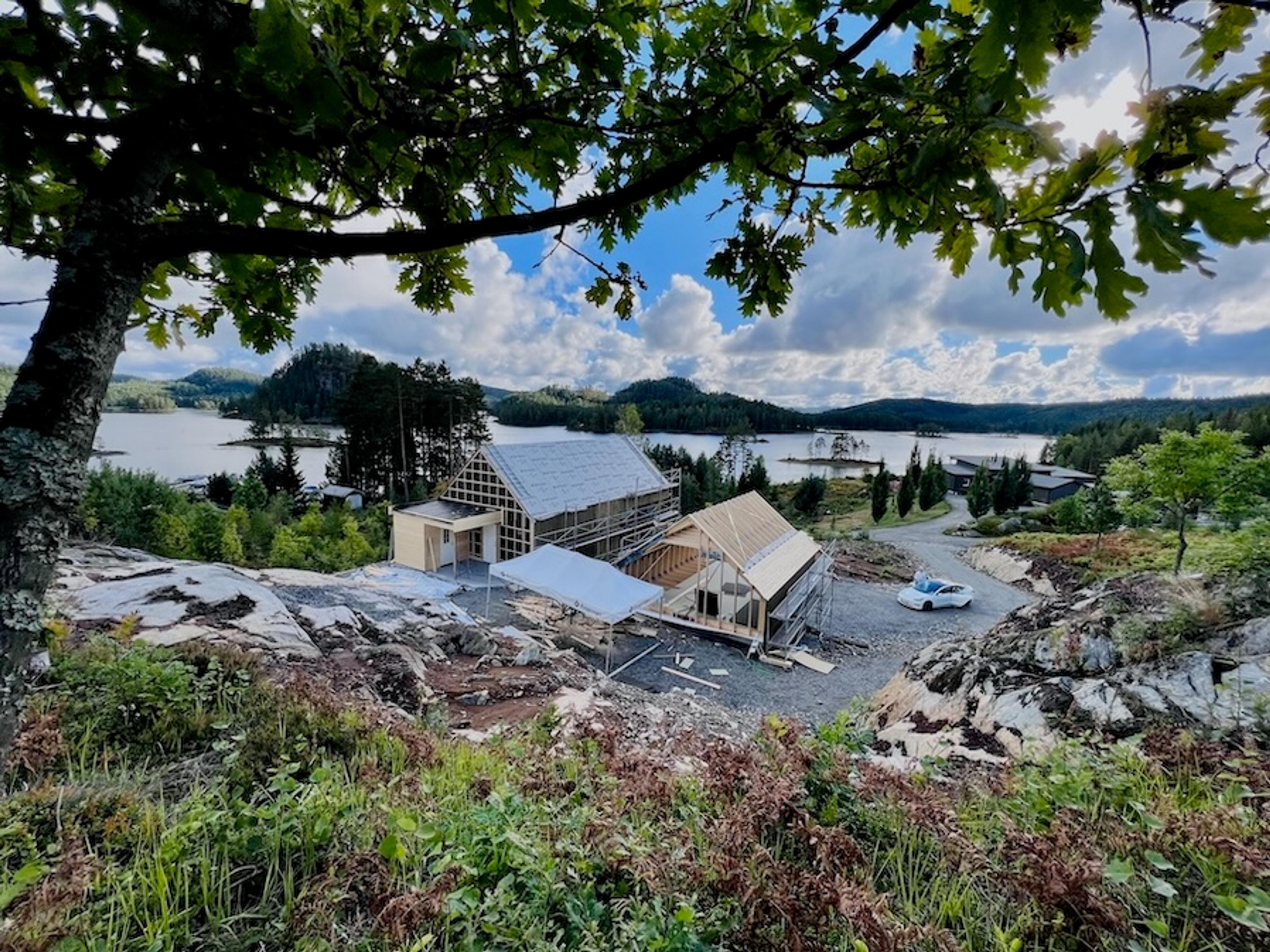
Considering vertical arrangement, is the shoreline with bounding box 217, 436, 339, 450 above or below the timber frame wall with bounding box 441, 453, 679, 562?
Answer: above

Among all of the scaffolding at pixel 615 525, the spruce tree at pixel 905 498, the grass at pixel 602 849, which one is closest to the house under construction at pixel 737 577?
the scaffolding at pixel 615 525

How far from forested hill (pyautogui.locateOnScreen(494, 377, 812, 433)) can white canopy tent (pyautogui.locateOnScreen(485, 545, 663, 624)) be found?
1282 inches

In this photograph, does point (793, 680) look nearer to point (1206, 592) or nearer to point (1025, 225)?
point (1206, 592)

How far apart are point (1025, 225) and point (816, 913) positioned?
1.73m

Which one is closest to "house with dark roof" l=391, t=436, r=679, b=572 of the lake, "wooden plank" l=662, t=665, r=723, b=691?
the lake

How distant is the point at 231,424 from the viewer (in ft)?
129

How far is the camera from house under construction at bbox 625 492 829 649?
11773 millimetres

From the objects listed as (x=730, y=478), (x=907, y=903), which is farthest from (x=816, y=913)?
(x=730, y=478)

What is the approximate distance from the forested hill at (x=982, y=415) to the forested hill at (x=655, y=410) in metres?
15.0

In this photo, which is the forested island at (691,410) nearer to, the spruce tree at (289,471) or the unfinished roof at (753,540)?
the spruce tree at (289,471)

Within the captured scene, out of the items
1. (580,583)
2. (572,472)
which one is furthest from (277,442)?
(580,583)

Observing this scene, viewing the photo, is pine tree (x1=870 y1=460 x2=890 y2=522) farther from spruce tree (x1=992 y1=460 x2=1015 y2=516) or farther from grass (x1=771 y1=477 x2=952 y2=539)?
spruce tree (x1=992 y1=460 x2=1015 y2=516)

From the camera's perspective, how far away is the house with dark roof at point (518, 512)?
48.3ft

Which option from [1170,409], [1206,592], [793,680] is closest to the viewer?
[1206,592]
